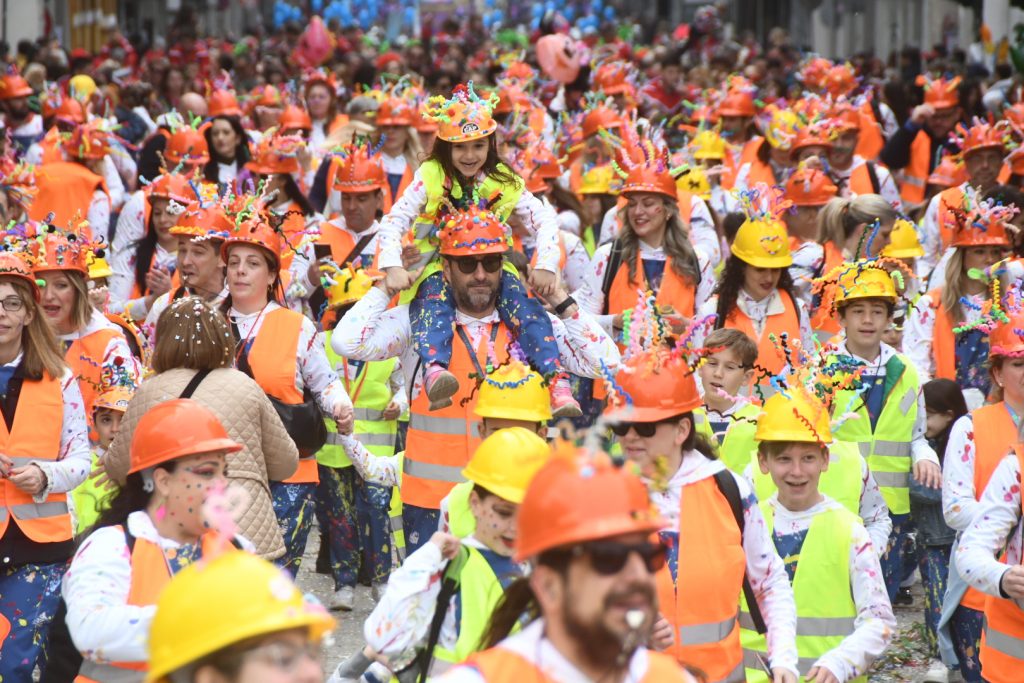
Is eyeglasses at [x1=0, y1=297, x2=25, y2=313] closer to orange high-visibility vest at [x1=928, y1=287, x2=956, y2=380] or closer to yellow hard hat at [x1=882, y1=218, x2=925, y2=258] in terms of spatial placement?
orange high-visibility vest at [x1=928, y1=287, x2=956, y2=380]

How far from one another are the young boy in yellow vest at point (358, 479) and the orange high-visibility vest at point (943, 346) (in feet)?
10.0

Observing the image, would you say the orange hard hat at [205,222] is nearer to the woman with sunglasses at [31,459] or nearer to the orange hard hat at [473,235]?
the woman with sunglasses at [31,459]

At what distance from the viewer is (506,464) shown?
5094 mm

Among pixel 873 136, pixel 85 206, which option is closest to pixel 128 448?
pixel 85 206

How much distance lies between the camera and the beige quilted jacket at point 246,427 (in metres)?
6.13

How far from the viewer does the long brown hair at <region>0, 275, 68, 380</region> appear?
684cm

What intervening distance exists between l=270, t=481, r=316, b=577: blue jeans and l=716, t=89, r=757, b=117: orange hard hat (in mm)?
9006

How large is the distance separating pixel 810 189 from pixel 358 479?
4.30 metres

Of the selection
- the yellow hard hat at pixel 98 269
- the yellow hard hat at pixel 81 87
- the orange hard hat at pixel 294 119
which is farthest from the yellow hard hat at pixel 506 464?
the yellow hard hat at pixel 81 87

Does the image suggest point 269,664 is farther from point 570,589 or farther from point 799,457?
point 799,457

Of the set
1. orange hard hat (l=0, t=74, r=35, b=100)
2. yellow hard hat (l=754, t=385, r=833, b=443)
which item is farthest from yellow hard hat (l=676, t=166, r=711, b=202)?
orange hard hat (l=0, t=74, r=35, b=100)

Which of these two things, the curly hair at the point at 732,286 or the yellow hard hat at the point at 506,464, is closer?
the yellow hard hat at the point at 506,464

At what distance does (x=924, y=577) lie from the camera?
8.44 meters

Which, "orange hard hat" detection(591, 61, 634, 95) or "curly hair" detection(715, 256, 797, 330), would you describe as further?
"orange hard hat" detection(591, 61, 634, 95)
